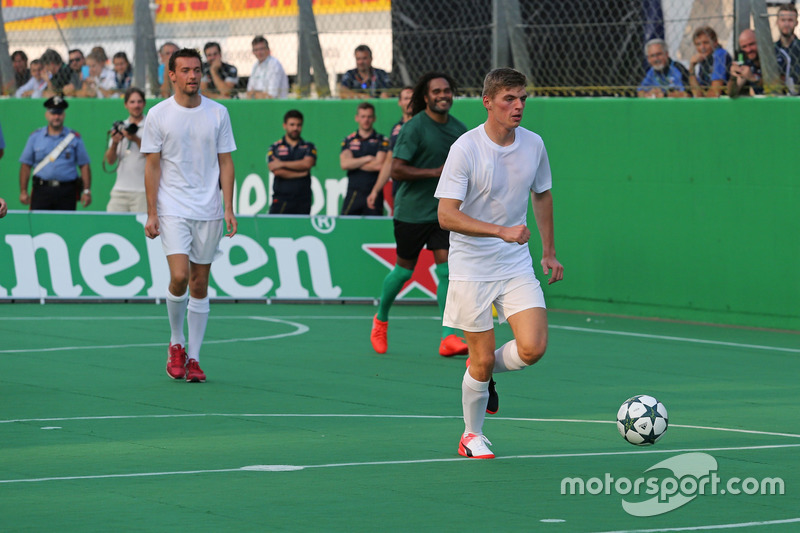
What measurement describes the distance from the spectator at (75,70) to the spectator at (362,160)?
6148 millimetres

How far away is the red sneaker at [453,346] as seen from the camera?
12539 mm

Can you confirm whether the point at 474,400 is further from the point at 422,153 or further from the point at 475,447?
the point at 422,153

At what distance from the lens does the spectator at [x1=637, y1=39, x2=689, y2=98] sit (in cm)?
1541

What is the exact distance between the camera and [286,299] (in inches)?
672

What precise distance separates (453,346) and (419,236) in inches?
39.3

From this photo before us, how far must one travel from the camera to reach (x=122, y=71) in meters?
21.9

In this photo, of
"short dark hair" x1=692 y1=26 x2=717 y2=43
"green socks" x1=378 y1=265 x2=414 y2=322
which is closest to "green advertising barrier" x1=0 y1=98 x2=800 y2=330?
"short dark hair" x1=692 y1=26 x2=717 y2=43

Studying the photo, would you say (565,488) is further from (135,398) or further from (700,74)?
(700,74)

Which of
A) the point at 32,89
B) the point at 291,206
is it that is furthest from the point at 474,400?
the point at 32,89

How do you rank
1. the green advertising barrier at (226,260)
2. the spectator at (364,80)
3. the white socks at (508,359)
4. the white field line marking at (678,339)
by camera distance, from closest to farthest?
the white socks at (508,359) → the white field line marking at (678,339) → the green advertising barrier at (226,260) → the spectator at (364,80)

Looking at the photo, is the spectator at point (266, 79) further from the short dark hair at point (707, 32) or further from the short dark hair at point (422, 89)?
the short dark hair at point (422, 89)

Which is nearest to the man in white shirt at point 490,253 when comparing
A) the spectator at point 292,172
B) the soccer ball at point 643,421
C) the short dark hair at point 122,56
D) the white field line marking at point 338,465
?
the white field line marking at point 338,465

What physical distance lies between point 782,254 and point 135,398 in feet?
23.9

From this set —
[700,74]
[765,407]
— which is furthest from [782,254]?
[765,407]
